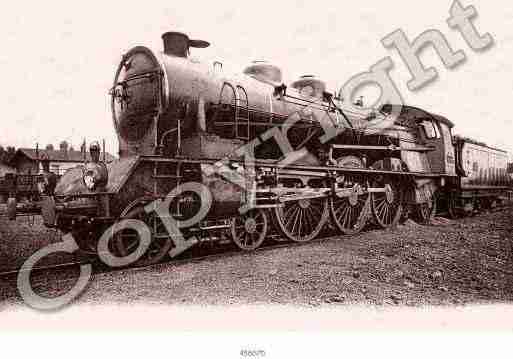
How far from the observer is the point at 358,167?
10.6 m

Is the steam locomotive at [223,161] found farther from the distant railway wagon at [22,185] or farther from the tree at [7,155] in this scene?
the tree at [7,155]

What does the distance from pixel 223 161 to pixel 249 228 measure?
1.47m

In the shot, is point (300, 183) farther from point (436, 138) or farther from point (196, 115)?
point (436, 138)

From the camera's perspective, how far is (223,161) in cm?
693

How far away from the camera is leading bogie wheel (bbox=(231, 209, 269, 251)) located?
7414 millimetres

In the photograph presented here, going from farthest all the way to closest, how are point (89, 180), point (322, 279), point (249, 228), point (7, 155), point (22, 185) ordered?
1. point (7, 155)
2. point (22, 185)
3. point (249, 228)
4. point (89, 180)
5. point (322, 279)

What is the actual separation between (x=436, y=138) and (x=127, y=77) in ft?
36.9

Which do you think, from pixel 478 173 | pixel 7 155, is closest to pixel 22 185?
pixel 478 173

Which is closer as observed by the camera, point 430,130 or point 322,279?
point 322,279

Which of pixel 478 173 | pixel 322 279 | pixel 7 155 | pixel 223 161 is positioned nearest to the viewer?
pixel 322 279

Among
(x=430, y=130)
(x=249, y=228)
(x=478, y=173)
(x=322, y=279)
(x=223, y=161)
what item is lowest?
(x=322, y=279)

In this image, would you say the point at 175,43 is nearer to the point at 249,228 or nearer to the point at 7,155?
the point at 249,228

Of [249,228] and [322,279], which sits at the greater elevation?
[249,228]

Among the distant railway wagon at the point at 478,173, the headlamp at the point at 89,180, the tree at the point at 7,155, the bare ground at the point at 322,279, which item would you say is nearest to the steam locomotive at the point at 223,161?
the headlamp at the point at 89,180
